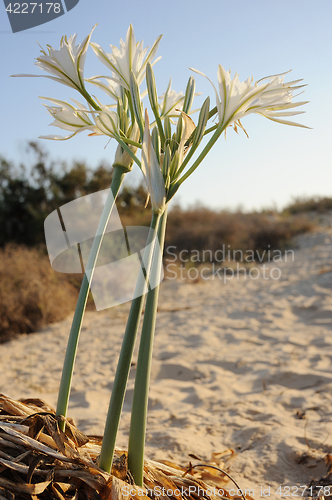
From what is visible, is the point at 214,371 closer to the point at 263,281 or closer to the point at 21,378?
the point at 21,378

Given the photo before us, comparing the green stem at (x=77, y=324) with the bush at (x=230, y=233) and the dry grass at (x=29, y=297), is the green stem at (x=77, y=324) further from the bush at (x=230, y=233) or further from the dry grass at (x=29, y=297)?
the bush at (x=230, y=233)

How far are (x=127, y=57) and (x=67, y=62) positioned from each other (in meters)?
0.13

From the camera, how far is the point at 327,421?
178 cm

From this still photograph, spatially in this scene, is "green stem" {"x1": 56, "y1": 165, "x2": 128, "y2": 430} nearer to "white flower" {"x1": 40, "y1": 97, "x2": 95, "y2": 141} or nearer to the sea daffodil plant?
the sea daffodil plant

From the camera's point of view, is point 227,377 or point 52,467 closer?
point 52,467

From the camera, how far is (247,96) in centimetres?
69

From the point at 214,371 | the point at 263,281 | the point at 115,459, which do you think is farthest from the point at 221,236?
the point at 115,459

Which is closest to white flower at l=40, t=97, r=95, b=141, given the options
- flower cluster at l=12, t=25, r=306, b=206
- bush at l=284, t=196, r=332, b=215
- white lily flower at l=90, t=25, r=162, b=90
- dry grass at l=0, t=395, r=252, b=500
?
flower cluster at l=12, t=25, r=306, b=206

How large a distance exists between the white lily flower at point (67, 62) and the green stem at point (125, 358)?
13.6 inches

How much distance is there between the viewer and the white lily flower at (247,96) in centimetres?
69

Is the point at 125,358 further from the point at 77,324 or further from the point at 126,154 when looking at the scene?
the point at 126,154

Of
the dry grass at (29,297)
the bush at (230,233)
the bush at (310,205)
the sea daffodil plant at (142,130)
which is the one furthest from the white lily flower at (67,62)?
the bush at (310,205)

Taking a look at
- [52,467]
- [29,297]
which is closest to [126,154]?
[52,467]

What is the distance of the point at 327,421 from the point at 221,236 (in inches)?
263
